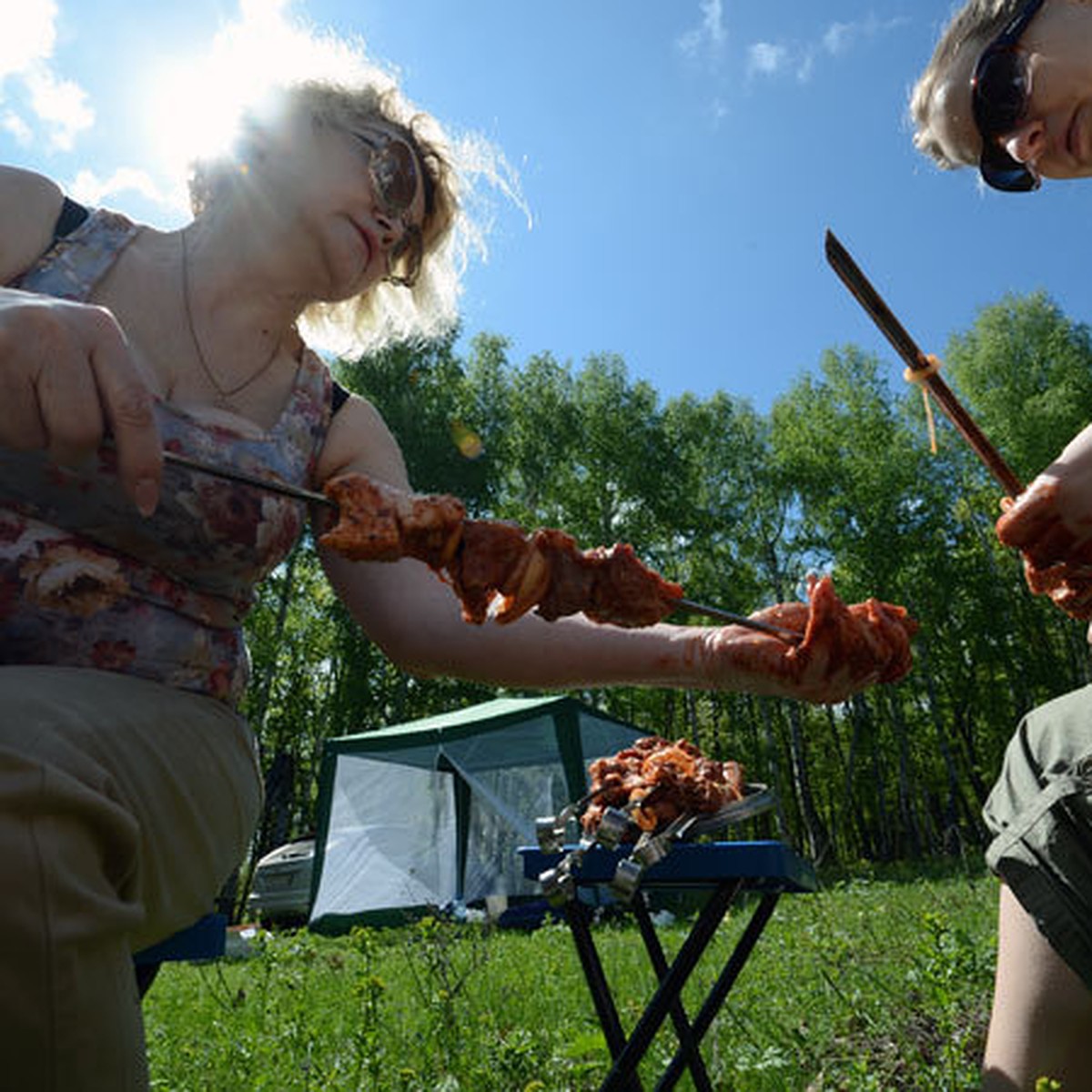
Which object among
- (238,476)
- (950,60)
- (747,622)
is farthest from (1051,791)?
(950,60)

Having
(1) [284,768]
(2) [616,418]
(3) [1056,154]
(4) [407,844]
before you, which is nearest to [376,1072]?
(3) [1056,154]

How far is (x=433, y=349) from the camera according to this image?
2750cm

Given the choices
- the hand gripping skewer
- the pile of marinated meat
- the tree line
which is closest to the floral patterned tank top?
the hand gripping skewer

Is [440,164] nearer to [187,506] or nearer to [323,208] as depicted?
[323,208]

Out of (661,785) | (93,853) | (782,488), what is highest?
(782,488)

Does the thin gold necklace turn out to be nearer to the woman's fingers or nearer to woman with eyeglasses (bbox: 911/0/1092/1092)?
the woman's fingers

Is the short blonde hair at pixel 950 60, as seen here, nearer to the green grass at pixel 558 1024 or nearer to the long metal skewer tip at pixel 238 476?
the long metal skewer tip at pixel 238 476

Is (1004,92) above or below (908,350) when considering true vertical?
above

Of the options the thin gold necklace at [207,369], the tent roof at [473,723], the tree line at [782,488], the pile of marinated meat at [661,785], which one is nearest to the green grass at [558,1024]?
the pile of marinated meat at [661,785]

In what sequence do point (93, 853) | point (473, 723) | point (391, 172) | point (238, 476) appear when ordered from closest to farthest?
point (93, 853)
point (238, 476)
point (391, 172)
point (473, 723)

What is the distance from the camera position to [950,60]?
3.16 m

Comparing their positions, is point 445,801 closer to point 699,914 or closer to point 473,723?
point 473,723

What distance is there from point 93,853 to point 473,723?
40.9ft

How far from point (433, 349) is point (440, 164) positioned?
83.8 ft
